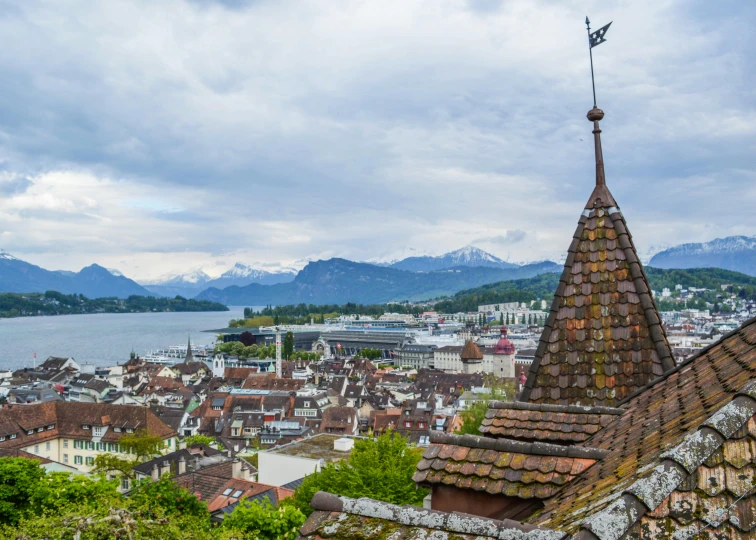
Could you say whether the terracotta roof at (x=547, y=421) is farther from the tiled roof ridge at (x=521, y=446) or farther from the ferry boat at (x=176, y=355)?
the ferry boat at (x=176, y=355)

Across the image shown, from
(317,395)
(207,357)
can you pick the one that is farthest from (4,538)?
(207,357)

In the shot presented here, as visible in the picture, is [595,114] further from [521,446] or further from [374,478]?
[374,478]

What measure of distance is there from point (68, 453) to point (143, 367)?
62791mm

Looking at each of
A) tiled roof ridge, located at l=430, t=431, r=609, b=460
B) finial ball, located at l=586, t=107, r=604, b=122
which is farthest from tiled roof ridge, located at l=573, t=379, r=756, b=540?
finial ball, located at l=586, t=107, r=604, b=122

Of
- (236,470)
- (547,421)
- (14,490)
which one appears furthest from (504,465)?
(236,470)

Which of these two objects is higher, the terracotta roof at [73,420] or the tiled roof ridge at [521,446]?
the tiled roof ridge at [521,446]

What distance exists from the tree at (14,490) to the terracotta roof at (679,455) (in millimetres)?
21142

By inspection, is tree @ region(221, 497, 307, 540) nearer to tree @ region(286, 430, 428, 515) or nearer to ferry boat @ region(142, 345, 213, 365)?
tree @ region(286, 430, 428, 515)

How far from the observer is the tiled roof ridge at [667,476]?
221cm

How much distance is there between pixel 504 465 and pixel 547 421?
111cm

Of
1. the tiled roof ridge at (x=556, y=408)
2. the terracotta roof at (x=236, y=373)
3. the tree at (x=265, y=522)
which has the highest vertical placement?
the tiled roof ridge at (x=556, y=408)

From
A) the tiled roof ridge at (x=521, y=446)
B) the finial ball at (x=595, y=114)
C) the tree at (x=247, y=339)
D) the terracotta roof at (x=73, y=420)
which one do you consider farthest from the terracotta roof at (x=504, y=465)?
the tree at (x=247, y=339)

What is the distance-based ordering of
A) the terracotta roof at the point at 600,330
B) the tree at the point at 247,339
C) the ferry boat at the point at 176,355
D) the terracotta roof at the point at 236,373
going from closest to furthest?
the terracotta roof at the point at 600,330, the terracotta roof at the point at 236,373, the ferry boat at the point at 176,355, the tree at the point at 247,339

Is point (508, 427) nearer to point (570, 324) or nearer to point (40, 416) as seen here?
point (570, 324)
